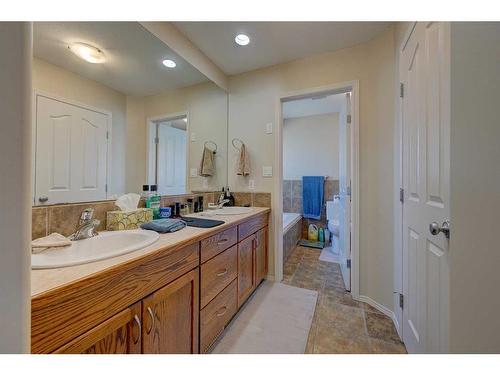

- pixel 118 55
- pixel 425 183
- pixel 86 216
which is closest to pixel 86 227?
pixel 86 216

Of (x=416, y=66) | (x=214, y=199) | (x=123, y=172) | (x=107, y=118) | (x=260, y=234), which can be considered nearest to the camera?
(x=416, y=66)

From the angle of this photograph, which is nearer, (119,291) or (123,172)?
(119,291)

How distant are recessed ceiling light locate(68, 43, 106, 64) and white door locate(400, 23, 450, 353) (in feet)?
5.56

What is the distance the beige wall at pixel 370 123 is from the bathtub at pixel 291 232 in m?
0.69

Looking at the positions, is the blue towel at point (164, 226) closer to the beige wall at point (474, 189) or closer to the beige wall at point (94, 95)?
the beige wall at point (94, 95)

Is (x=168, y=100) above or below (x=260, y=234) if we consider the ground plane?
above

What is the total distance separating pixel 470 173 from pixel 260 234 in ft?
4.93

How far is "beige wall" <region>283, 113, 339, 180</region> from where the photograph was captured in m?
3.60

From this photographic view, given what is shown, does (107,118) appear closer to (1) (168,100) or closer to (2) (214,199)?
(1) (168,100)

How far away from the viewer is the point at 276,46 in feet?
6.08

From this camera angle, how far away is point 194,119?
2029 mm

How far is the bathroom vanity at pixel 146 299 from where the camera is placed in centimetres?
53
